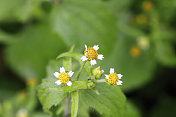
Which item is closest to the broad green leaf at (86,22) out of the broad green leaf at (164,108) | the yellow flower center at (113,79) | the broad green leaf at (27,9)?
the broad green leaf at (27,9)

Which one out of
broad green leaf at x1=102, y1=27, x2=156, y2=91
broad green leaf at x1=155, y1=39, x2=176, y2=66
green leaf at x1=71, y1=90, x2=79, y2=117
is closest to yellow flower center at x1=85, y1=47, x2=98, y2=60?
green leaf at x1=71, y1=90, x2=79, y2=117

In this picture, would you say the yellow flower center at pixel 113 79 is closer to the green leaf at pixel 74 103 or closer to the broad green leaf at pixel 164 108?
the green leaf at pixel 74 103

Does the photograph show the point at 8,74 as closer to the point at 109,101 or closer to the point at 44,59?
the point at 44,59

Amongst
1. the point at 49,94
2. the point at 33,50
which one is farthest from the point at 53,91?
the point at 33,50

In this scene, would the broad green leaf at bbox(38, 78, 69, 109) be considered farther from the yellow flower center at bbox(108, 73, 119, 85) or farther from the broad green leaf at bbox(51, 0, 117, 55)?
the broad green leaf at bbox(51, 0, 117, 55)

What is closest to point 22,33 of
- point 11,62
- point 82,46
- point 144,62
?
point 11,62

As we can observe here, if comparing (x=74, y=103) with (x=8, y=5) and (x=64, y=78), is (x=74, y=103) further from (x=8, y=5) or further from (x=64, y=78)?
(x=8, y=5)
